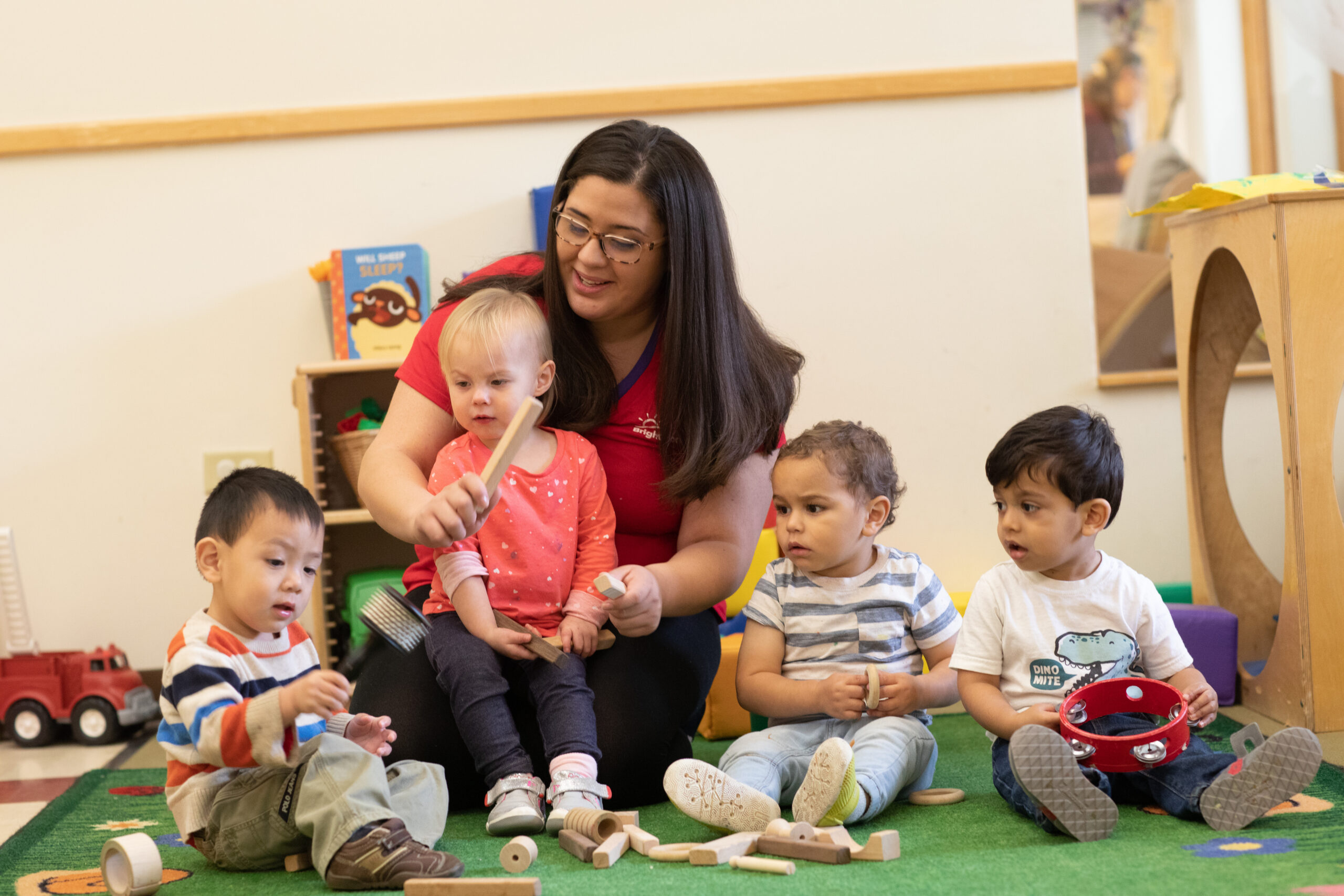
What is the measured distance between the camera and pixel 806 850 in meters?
1.05

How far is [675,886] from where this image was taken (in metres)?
0.98

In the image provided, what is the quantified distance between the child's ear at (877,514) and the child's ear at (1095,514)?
0.76 ft

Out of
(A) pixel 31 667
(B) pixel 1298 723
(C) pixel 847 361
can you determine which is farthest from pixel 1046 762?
(A) pixel 31 667

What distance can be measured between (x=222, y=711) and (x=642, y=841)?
1.33 feet

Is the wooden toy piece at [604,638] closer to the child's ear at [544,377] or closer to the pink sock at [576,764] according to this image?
the pink sock at [576,764]

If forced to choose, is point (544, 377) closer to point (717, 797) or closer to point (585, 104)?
point (717, 797)

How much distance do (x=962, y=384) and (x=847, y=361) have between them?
0.73ft

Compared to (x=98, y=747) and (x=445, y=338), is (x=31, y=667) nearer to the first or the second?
(x=98, y=747)

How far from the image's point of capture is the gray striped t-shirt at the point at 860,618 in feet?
4.45

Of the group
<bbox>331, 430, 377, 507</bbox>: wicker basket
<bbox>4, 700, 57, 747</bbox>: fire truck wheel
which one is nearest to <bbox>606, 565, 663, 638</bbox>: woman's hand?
<bbox>331, 430, 377, 507</bbox>: wicker basket

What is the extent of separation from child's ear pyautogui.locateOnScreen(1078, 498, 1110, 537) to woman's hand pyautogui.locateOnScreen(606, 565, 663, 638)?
47 centimetres

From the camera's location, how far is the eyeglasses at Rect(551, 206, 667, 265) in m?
1.36

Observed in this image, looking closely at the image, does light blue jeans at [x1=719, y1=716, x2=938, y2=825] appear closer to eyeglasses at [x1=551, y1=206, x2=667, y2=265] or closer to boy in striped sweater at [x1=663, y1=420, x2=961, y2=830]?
boy in striped sweater at [x1=663, y1=420, x2=961, y2=830]

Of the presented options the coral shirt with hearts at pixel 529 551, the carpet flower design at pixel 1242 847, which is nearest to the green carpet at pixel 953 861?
the carpet flower design at pixel 1242 847
